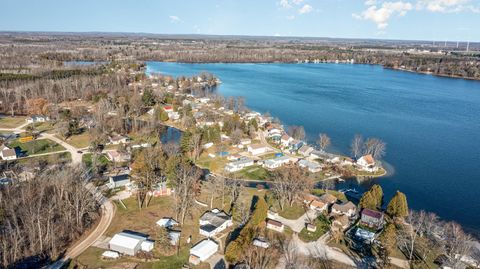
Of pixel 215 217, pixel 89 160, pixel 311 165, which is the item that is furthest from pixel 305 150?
pixel 89 160

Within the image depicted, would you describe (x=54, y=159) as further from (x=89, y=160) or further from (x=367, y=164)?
(x=367, y=164)

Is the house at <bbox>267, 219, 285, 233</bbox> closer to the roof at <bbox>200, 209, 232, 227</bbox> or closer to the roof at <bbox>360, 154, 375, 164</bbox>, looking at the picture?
the roof at <bbox>200, 209, 232, 227</bbox>

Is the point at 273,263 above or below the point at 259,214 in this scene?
below

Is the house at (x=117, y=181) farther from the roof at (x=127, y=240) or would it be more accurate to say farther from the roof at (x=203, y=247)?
the roof at (x=203, y=247)

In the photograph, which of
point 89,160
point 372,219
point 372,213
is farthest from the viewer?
point 89,160

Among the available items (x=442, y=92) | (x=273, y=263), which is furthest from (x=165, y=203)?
(x=442, y=92)

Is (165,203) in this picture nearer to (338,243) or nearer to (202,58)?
(338,243)
